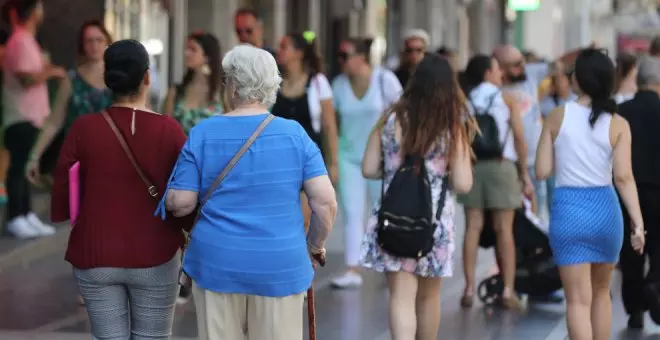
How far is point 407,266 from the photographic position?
698cm

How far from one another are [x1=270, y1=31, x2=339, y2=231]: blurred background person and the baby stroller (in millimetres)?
1308

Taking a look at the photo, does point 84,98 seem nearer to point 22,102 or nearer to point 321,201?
point 22,102

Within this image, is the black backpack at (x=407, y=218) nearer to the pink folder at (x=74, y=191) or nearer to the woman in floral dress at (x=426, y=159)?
the woman in floral dress at (x=426, y=159)

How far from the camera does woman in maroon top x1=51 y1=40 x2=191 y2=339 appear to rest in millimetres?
5508

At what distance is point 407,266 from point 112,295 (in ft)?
6.17

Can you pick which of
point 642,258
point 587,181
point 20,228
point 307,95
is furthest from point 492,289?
point 20,228

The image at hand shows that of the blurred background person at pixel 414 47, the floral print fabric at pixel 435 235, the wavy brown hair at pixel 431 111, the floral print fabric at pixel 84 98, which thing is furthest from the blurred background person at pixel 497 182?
the floral print fabric at pixel 435 235

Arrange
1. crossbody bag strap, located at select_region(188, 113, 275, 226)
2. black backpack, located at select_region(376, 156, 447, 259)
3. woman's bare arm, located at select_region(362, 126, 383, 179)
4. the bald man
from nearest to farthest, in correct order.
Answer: crossbody bag strap, located at select_region(188, 113, 275, 226) → black backpack, located at select_region(376, 156, 447, 259) → woman's bare arm, located at select_region(362, 126, 383, 179) → the bald man

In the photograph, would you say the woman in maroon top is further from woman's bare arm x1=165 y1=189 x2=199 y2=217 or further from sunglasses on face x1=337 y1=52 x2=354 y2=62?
sunglasses on face x1=337 y1=52 x2=354 y2=62

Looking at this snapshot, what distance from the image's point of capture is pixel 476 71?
33.3ft

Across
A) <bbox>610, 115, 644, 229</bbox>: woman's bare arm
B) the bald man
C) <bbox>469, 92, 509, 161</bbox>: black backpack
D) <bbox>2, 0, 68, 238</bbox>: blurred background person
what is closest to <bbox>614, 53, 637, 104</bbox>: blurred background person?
<bbox>469, 92, 509, 161</bbox>: black backpack

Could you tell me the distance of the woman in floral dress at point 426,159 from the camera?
7004mm

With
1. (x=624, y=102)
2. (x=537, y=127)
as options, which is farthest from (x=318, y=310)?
(x=537, y=127)

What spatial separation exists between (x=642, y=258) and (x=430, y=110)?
303 cm
